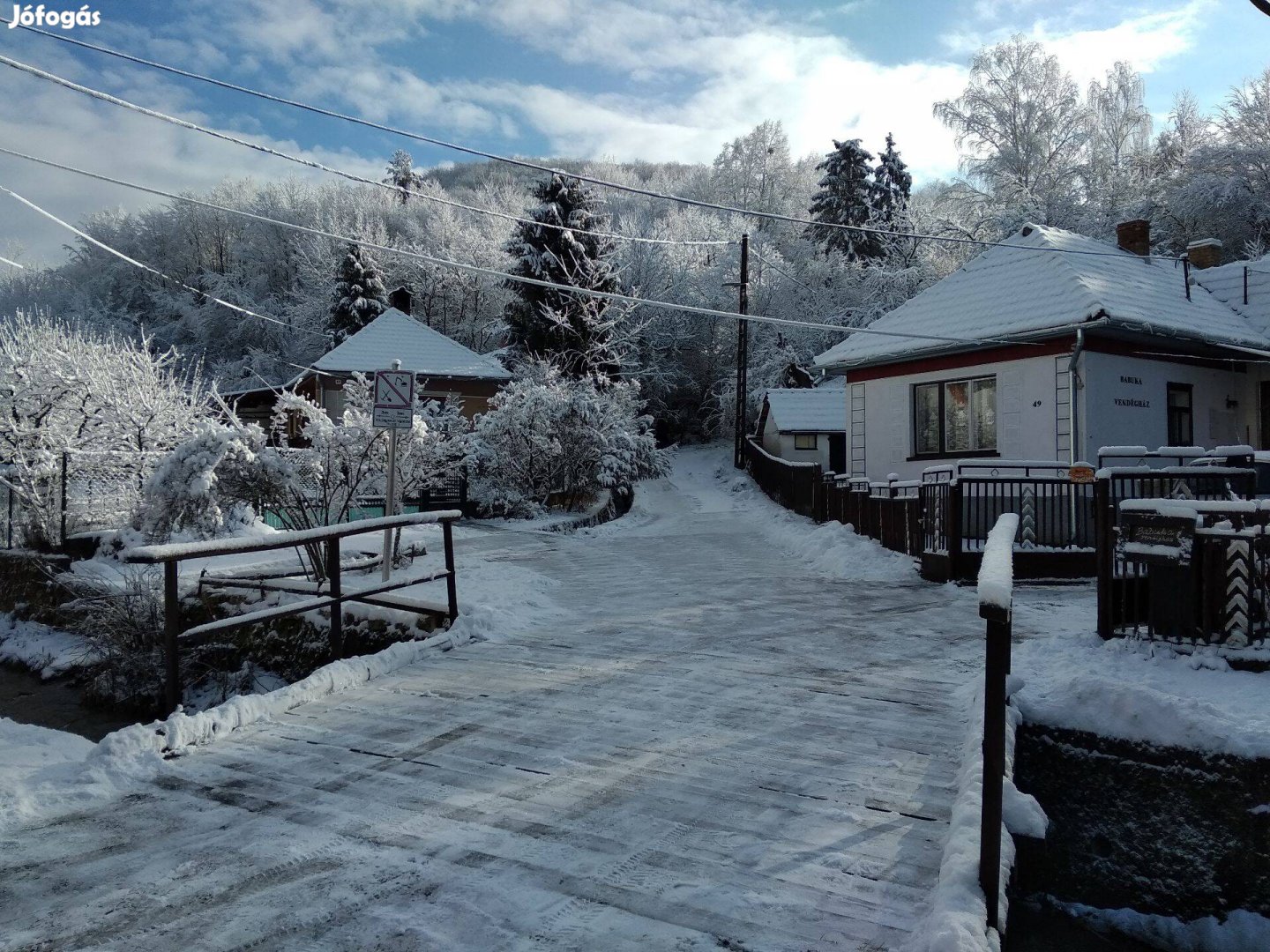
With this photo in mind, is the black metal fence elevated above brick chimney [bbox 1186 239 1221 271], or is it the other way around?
brick chimney [bbox 1186 239 1221 271]

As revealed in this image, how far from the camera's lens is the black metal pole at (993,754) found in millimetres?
2814

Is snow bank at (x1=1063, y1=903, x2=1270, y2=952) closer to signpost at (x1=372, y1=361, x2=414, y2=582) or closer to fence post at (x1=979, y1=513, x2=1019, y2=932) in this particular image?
fence post at (x1=979, y1=513, x2=1019, y2=932)

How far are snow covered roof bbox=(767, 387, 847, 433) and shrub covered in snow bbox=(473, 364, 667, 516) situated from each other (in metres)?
14.7

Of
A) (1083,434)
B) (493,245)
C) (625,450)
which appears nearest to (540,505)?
(625,450)

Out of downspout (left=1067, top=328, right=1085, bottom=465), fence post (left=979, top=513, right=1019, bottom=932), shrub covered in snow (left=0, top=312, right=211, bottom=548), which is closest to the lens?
fence post (left=979, top=513, right=1019, bottom=932)

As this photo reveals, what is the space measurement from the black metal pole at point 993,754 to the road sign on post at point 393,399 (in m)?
7.92

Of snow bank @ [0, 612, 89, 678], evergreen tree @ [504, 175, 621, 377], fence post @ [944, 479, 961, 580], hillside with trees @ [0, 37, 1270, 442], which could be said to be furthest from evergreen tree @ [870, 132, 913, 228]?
snow bank @ [0, 612, 89, 678]

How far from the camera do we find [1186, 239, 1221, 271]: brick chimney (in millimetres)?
19531

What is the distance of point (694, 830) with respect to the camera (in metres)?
3.59

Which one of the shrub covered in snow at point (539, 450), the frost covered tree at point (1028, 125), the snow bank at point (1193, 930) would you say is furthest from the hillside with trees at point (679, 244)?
the snow bank at point (1193, 930)

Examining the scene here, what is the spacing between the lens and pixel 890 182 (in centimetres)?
4631

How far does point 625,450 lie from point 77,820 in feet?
Answer: 66.7

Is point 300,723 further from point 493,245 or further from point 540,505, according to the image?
point 493,245

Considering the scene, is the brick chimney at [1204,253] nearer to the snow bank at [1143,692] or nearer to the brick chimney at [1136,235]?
the brick chimney at [1136,235]
